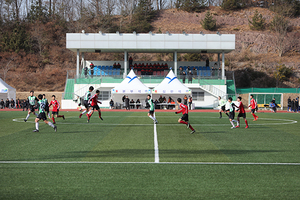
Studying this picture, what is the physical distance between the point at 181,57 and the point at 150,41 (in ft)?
92.6

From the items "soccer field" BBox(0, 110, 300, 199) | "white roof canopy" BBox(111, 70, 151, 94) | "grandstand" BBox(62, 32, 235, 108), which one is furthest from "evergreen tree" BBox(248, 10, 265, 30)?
"soccer field" BBox(0, 110, 300, 199)

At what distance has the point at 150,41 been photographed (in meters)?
47.1

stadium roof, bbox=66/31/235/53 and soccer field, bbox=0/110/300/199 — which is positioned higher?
stadium roof, bbox=66/31/235/53

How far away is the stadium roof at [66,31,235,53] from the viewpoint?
153 ft

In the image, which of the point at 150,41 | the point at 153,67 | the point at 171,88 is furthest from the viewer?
the point at 153,67

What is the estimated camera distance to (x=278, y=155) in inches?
359

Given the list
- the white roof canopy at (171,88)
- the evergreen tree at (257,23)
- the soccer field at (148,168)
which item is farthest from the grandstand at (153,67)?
the evergreen tree at (257,23)

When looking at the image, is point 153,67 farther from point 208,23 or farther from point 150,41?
point 208,23

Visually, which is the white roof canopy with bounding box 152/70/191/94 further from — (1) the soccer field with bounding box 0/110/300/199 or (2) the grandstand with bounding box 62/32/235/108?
(1) the soccer field with bounding box 0/110/300/199

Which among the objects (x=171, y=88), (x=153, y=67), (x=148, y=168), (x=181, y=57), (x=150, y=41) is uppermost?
(x=181, y=57)

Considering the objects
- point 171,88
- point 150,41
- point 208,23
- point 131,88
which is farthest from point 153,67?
point 208,23

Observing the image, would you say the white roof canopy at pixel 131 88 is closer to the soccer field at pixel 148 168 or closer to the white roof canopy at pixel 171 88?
the white roof canopy at pixel 171 88

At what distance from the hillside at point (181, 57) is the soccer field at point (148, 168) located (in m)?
54.4

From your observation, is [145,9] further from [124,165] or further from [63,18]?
[124,165]
